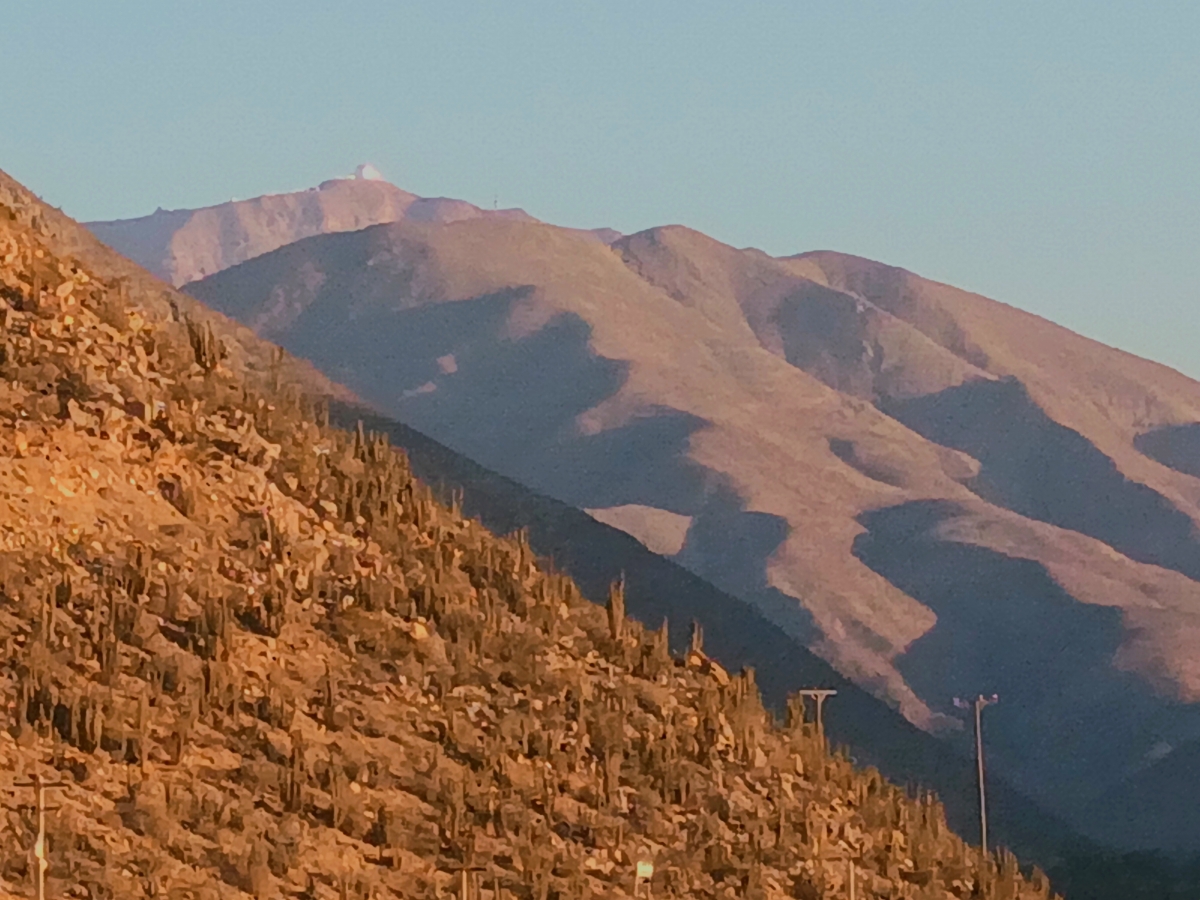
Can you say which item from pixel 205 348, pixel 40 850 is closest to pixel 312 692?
pixel 40 850

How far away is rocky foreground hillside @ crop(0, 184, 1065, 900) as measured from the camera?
27781mm

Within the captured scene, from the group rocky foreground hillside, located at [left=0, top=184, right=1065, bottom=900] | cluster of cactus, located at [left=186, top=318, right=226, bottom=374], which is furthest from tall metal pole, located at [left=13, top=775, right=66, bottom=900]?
cluster of cactus, located at [left=186, top=318, right=226, bottom=374]

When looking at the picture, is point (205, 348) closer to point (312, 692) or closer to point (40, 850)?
point (312, 692)

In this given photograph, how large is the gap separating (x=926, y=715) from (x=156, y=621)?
11216cm

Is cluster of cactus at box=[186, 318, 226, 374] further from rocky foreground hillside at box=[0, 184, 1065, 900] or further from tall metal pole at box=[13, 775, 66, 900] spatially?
tall metal pole at box=[13, 775, 66, 900]

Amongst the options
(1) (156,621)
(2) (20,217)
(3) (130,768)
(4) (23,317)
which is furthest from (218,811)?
(2) (20,217)

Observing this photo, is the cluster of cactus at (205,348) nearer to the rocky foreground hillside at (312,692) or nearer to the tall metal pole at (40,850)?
the rocky foreground hillside at (312,692)

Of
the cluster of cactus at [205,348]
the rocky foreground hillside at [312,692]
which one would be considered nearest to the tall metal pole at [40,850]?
the rocky foreground hillside at [312,692]

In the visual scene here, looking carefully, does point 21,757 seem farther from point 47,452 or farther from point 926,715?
point 926,715

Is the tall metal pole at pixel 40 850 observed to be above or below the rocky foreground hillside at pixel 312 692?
below

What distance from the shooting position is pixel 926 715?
140 metres

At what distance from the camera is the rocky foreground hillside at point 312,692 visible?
2778cm

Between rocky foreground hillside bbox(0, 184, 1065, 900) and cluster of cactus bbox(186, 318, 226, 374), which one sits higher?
cluster of cactus bbox(186, 318, 226, 374)

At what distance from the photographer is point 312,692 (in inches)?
1222
